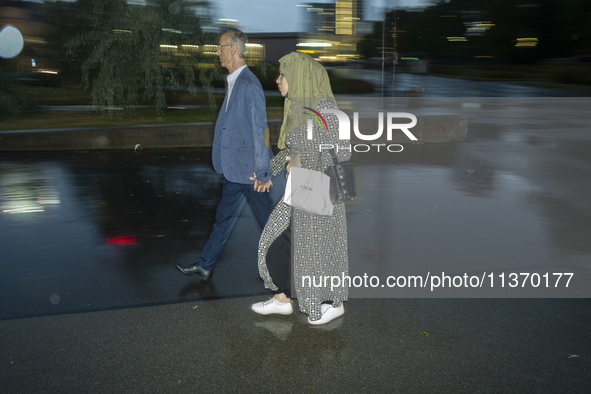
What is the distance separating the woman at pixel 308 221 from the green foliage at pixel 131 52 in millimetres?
12371

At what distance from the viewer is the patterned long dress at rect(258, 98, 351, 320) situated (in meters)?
3.53

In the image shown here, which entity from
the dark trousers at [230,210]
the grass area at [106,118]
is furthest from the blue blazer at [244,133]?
the grass area at [106,118]

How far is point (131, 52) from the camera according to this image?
15180 mm

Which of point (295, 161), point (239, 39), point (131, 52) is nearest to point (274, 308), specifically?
point (295, 161)

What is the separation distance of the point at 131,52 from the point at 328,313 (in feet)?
43.6

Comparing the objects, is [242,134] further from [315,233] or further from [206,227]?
[206,227]

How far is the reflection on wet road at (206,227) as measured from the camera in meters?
4.63

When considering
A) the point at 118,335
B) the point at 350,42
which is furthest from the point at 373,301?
the point at 350,42

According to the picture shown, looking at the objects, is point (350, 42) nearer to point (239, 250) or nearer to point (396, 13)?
point (396, 13)

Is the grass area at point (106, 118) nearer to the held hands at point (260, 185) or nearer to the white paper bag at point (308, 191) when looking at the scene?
the held hands at point (260, 185)

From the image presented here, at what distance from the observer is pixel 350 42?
3722 cm

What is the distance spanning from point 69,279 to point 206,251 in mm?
1265

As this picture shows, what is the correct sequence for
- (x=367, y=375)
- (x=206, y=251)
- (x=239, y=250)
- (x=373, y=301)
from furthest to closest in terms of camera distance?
1. (x=239, y=250)
2. (x=206, y=251)
3. (x=373, y=301)
4. (x=367, y=375)

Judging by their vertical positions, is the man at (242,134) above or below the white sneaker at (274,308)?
above
